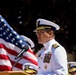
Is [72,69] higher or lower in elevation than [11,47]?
lower

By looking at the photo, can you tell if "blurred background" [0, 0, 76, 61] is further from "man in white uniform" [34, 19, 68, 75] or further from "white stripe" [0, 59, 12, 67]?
"man in white uniform" [34, 19, 68, 75]

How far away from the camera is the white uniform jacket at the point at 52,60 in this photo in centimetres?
531

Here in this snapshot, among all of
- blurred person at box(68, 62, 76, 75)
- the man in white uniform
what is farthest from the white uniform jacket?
blurred person at box(68, 62, 76, 75)

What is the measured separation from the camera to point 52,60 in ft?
17.6

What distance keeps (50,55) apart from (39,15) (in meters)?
7.20

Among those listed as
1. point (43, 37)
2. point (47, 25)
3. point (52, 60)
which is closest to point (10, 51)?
point (47, 25)

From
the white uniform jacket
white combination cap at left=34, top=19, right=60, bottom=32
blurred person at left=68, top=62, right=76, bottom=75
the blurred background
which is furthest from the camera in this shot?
the blurred background

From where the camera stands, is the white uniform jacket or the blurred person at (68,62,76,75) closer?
the white uniform jacket

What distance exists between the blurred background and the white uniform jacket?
21.5ft

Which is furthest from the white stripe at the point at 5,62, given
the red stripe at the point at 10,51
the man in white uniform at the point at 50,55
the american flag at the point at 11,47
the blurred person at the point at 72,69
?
the man in white uniform at the point at 50,55

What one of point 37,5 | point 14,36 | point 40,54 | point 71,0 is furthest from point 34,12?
point 40,54

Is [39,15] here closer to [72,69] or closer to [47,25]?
[72,69]

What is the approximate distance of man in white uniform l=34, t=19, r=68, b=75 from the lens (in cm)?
531

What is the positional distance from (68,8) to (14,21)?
150 cm
